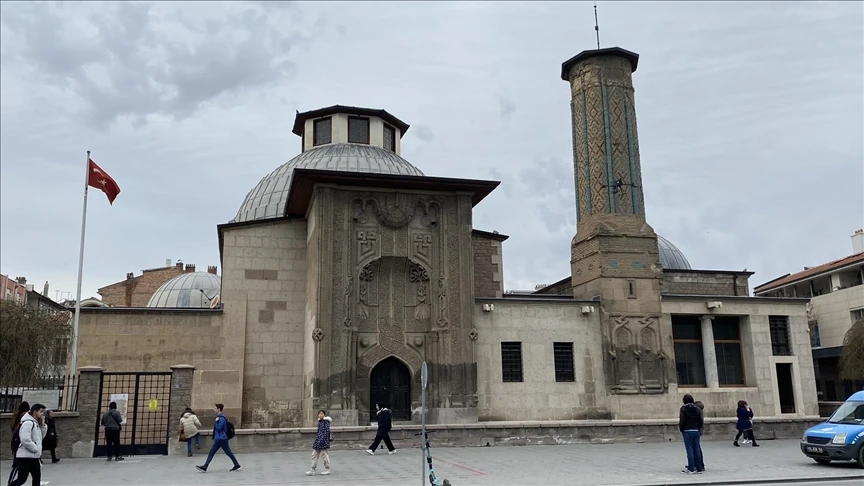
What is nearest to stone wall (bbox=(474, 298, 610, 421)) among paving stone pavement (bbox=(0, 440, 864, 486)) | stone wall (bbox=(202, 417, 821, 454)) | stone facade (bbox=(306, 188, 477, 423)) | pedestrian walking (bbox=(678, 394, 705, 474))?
stone facade (bbox=(306, 188, 477, 423))

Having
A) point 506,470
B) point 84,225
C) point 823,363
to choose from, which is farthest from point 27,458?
point 823,363

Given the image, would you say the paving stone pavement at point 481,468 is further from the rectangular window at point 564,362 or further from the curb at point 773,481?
the rectangular window at point 564,362

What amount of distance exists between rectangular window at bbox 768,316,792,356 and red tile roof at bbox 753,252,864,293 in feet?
40.2

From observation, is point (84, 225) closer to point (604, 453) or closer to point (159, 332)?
point (159, 332)

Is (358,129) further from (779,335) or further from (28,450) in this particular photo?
(28,450)

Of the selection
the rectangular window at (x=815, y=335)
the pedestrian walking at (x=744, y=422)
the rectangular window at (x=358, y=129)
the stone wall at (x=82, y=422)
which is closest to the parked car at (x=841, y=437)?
the pedestrian walking at (x=744, y=422)

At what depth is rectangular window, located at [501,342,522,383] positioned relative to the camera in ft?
77.2

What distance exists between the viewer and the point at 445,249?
2323 cm

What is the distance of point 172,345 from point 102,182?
18.6 ft

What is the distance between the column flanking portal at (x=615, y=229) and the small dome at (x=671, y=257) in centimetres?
1367

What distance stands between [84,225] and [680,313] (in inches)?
780

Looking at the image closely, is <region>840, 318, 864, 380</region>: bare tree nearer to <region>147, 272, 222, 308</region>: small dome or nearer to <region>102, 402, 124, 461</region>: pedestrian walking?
<region>102, 402, 124, 461</region>: pedestrian walking

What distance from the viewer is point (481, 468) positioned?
48.4 ft

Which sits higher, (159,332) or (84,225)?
(84,225)
